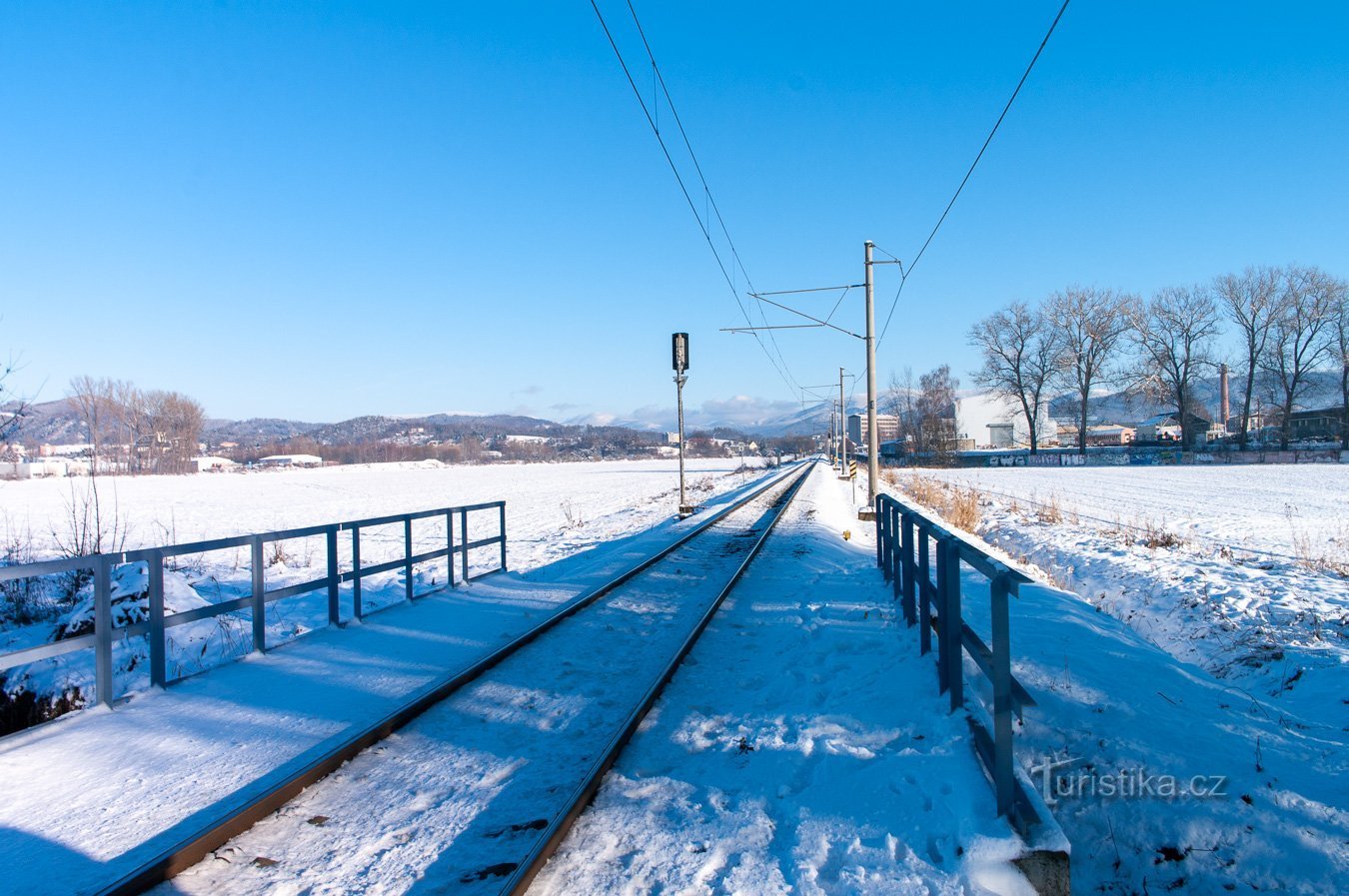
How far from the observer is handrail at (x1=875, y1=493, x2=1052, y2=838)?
11.6 feet

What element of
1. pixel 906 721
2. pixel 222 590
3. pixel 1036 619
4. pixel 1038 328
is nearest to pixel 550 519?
pixel 222 590

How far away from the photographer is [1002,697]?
368 centimetres

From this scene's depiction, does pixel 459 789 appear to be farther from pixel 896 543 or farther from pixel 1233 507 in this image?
pixel 1233 507

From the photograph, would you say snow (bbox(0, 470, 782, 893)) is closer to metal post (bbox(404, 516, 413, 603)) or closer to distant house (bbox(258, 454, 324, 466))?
metal post (bbox(404, 516, 413, 603))

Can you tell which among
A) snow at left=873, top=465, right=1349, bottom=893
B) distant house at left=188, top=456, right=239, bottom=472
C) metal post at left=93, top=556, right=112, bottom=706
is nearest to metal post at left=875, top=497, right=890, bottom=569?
snow at left=873, top=465, right=1349, bottom=893

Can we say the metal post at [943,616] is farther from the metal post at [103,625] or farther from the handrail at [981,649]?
the metal post at [103,625]

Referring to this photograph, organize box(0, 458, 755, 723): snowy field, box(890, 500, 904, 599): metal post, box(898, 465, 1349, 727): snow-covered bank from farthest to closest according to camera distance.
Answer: box(890, 500, 904, 599): metal post < box(0, 458, 755, 723): snowy field < box(898, 465, 1349, 727): snow-covered bank

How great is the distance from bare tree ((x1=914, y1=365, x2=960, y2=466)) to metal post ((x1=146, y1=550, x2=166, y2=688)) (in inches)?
3231

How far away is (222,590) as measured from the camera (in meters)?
12.3

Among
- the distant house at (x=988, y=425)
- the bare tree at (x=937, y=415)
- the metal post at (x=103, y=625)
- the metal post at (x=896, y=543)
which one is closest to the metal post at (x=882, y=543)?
the metal post at (x=896, y=543)

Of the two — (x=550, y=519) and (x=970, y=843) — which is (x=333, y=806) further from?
(x=550, y=519)

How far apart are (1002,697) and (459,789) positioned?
3.02m

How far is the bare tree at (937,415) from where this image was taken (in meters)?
84.2

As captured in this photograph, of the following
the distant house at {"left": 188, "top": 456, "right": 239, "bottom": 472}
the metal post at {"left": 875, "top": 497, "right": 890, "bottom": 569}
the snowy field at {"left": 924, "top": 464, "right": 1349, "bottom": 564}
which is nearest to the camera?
the metal post at {"left": 875, "top": 497, "right": 890, "bottom": 569}
